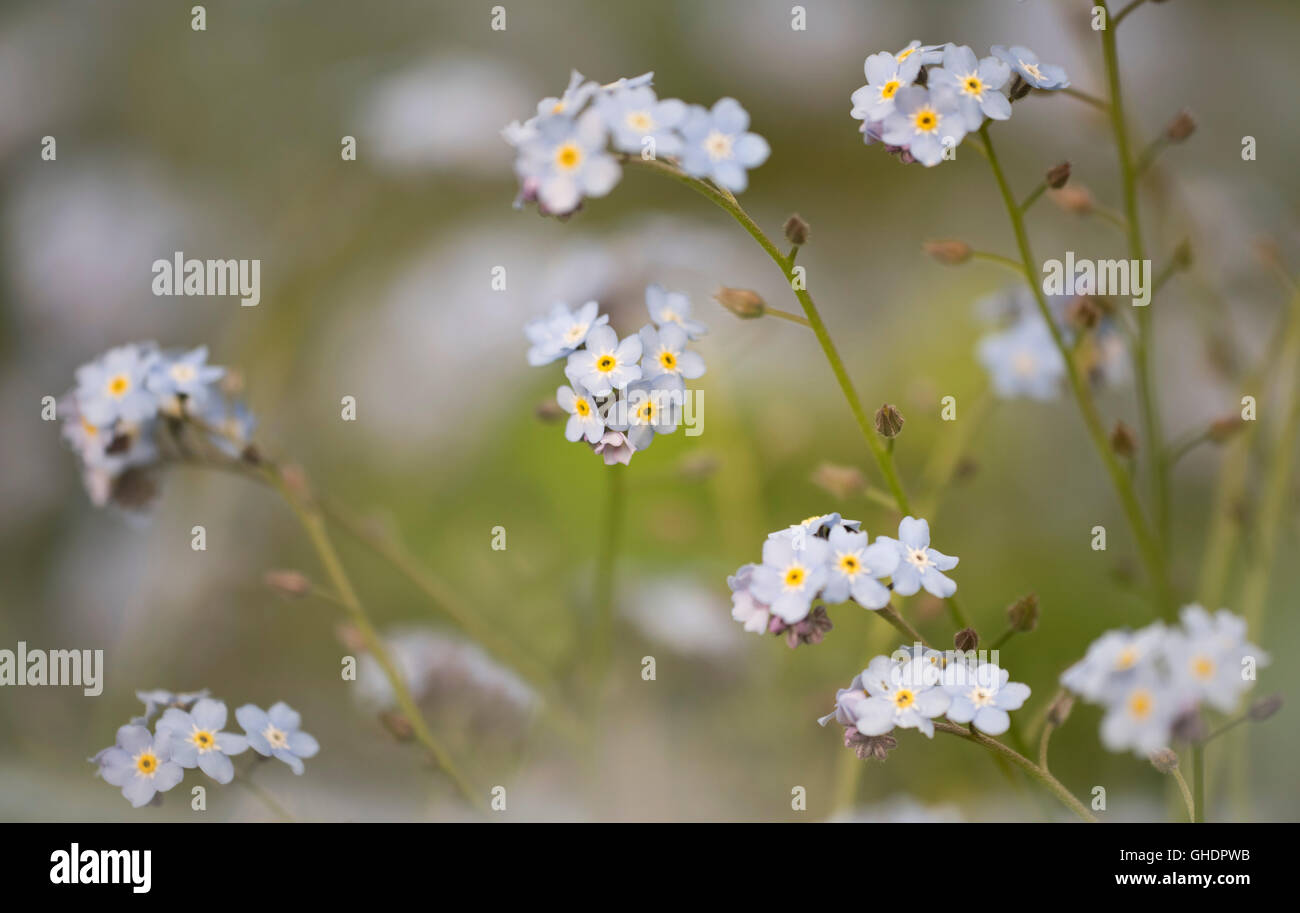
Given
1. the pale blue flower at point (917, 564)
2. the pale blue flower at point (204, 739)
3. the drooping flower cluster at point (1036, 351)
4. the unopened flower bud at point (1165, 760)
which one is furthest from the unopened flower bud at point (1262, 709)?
the pale blue flower at point (204, 739)

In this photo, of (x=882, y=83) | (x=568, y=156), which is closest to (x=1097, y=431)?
(x=882, y=83)

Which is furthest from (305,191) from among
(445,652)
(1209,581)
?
(1209,581)

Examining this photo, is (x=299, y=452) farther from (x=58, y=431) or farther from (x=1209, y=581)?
(x=1209, y=581)

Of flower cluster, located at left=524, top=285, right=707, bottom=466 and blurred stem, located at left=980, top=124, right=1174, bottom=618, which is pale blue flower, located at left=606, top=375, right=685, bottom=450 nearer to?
flower cluster, located at left=524, top=285, right=707, bottom=466

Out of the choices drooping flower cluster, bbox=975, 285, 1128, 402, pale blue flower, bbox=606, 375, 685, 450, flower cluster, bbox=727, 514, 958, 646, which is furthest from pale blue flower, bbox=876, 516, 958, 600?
drooping flower cluster, bbox=975, 285, 1128, 402

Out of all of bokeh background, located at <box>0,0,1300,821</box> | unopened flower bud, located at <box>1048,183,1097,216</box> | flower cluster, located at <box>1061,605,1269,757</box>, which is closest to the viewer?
flower cluster, located at <box>1061,605,1269,757</box>
